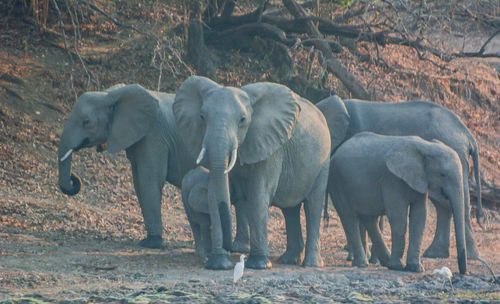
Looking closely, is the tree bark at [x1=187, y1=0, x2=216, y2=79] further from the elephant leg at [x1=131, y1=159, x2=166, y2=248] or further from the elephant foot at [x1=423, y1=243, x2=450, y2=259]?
the elephant foot at [x1=423, y1=243, x2=450, y2=259]

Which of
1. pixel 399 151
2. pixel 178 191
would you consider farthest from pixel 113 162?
pixel 399 151

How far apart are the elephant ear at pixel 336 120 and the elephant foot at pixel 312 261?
2.53 meters

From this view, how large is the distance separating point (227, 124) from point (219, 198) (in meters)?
0.84

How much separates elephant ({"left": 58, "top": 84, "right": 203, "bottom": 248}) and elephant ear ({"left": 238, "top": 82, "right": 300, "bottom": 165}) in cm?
208

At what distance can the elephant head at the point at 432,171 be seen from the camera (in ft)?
36.0

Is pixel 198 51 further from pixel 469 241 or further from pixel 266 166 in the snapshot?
pixel 266 166

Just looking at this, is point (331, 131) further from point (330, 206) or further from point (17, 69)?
point (17, 69)

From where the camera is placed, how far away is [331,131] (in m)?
13.7

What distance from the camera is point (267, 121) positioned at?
10805 mm

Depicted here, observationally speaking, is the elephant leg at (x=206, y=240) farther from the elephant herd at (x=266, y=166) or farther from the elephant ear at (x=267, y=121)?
the elephant ear at (x=267, y=121)

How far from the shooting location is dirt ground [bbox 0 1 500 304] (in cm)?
938

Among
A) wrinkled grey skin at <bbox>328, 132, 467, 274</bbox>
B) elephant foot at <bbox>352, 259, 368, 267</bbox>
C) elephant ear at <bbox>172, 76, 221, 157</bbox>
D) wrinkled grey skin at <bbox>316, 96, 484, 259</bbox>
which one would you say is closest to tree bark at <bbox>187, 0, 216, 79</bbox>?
wrinkled grey skin at <bbox>316, 96, 484, 259</bbox>

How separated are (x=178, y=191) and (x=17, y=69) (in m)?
4.01

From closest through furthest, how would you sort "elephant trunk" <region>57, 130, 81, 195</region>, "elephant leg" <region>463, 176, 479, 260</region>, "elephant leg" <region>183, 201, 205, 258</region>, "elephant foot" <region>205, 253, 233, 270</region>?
"elephant foot" <region>205, 253, 233, 270</region>, "elephant leg" <region>183, 201, 205, 258</region>, "elephant trunk" <region>57, 130, 81, 195</region>, "elephant leg" <region>463, 176, 479, 260</region>
